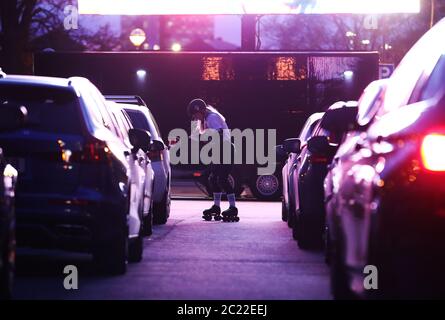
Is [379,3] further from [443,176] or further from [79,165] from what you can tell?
[443,176]

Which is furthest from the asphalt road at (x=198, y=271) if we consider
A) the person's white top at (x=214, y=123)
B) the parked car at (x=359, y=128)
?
the person's white top at (x=214, y=123)

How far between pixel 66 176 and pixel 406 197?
4342 millimetres

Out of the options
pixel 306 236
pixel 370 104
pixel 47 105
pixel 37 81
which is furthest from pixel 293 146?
pixel 370 104

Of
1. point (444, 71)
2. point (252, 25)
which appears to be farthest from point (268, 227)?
point (252, 25)

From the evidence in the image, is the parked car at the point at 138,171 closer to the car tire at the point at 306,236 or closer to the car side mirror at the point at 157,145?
the car side mirror at the point at 157,145

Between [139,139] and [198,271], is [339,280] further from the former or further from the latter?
[139,139]

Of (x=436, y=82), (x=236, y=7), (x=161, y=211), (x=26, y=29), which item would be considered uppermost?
(x=236, y=7)

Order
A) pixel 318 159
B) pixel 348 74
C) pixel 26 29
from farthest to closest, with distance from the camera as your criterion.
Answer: pixel 26 29 → pixel 348 74 → pixel 318 159

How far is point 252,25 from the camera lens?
133ft

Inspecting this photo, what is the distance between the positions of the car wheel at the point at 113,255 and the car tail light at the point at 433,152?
14.1 feet

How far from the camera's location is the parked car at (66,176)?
34.1 ft

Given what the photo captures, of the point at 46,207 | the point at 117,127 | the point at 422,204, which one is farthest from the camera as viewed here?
the point at 117,127

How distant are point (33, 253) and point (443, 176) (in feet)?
24.8

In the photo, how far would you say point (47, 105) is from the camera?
10766 mm
